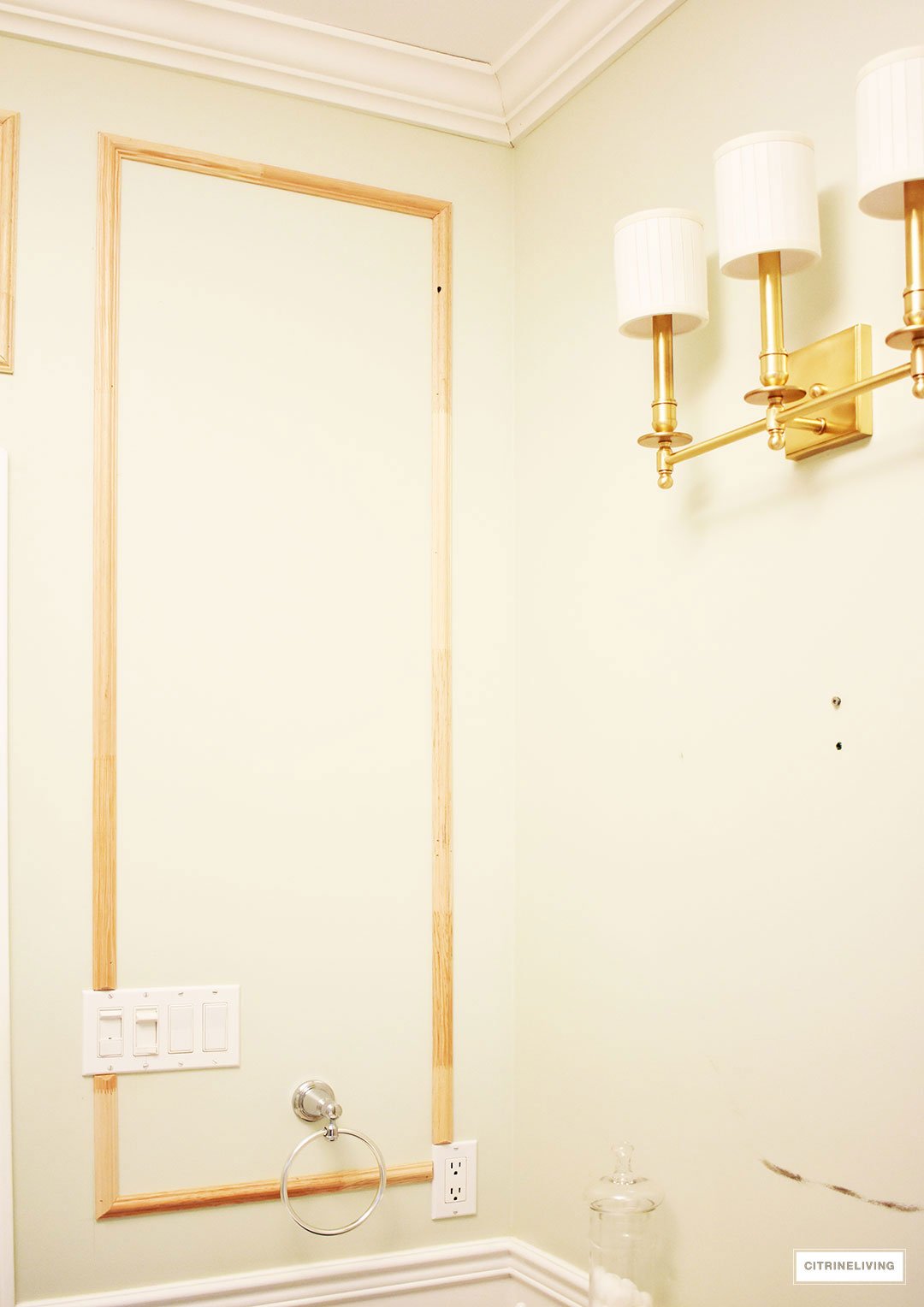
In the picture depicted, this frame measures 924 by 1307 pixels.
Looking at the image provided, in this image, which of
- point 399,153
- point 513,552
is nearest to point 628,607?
point 513,552

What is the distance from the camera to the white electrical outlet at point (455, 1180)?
173 cm

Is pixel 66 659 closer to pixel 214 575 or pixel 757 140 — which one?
pixel 214 575

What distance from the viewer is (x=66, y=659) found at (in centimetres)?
158

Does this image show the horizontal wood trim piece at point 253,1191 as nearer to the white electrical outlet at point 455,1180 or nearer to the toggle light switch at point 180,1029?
the white electrical outlet at point 455,1180

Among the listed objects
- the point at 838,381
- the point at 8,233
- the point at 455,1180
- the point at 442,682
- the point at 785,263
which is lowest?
the point at 455,1180

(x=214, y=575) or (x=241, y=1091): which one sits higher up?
(x=214, y=575)

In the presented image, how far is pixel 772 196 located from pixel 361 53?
88cm

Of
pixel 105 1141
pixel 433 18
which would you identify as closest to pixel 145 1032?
pixel 105 1141

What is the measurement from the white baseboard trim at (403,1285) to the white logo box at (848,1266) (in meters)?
0.47

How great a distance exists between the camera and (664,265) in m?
1.29

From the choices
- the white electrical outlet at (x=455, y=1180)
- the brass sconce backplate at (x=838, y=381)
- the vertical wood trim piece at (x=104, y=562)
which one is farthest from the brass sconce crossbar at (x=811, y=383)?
the white electrical outlet at (x=455, y=1180)

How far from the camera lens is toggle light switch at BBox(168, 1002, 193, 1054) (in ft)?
5.20

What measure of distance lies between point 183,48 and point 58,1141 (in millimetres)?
1513

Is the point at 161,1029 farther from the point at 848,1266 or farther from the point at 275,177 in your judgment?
the point at 275,177
